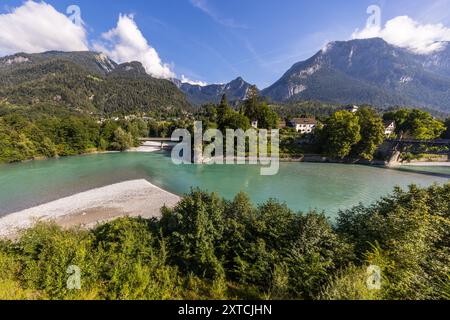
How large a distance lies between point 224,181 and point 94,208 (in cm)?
1489

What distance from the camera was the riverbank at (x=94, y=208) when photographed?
1492cm

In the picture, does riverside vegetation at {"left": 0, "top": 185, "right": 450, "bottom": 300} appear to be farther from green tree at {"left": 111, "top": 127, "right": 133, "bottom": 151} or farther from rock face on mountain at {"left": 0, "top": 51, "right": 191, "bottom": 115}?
rock face on mountain at {"left": 0, "top": 51, "right": 191, "bottom": 115}

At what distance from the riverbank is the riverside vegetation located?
748cm

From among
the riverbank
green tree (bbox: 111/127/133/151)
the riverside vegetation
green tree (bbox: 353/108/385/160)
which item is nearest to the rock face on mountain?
green tree (bbox: 111/127/133/151)

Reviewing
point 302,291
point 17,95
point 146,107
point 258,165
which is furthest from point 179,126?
point 17,95

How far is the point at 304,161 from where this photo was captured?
4181cm

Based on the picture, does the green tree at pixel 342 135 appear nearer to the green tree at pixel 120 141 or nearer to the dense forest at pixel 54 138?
the green tree at pixel 120 141

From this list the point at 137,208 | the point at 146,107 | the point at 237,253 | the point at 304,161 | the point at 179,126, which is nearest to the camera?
the point at 237,253

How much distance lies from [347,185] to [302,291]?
2405 cm

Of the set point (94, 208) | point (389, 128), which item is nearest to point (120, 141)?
point (94, 208)

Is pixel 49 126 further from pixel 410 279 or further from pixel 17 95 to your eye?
pixel 17 95

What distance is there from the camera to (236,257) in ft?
23.7

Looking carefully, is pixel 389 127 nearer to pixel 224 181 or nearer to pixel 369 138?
pixel 369 138

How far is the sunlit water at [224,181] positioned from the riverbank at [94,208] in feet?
7.72
